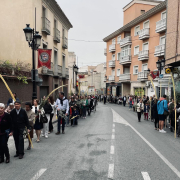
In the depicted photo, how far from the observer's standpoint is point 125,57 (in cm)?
3384

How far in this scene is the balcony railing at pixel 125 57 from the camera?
3311cm

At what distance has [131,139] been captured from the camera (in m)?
7.95

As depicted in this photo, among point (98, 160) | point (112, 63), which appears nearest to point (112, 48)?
point (112, 63)

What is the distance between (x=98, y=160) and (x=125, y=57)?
3001cm

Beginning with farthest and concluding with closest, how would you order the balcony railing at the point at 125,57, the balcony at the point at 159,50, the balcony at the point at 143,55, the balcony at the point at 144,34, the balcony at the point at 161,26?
the balcony railing at the point at 125,57 < the balcony at the point at 143,55 < the balcony at the point at 144,34 < the balcony at the point at 159,50 < the balcony at the point at 161,26

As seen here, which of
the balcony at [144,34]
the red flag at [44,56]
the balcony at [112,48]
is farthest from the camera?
the balcony at [112,48]

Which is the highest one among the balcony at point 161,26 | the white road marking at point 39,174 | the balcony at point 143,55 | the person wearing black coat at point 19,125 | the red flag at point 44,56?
the balcony at point 161,26

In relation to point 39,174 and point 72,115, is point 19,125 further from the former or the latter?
point 72,115

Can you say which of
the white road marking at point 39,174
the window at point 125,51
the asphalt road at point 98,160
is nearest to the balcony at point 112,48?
the window at point 125,51

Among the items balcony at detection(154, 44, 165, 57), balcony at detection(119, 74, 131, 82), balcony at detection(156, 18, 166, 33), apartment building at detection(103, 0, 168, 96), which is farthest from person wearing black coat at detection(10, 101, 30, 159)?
balcony at detection(119, 74, 131, 82)

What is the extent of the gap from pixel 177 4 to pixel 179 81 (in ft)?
20.9

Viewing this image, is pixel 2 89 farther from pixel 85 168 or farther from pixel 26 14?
pixel 85 168

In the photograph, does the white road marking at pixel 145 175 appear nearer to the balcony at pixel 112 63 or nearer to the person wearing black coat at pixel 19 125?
the person wearing black coat at pixel 19 125

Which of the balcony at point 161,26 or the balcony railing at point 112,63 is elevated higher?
the balcony at point 161,26
